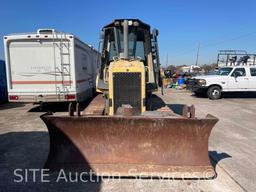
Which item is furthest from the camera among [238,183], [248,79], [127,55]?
[248,79]

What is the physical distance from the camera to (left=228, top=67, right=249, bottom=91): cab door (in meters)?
15.3

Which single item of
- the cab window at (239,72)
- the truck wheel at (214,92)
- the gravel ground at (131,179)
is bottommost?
the gravel ground at (131,179)

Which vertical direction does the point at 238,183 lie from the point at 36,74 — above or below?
below

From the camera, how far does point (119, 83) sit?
5.79 m

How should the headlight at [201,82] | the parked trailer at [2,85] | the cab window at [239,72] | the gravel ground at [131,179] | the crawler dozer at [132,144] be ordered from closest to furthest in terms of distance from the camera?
the gravel ground at [131,179]
the crawler dozer at [132,144]
the parked trailer at [2,85]
the cab window at [239,72]
the headlight at [201,82]

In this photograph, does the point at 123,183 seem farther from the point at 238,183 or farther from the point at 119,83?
the point at 119,83

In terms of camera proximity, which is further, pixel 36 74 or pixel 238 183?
pixel 36 74

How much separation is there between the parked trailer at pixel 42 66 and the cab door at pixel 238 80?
369 inches

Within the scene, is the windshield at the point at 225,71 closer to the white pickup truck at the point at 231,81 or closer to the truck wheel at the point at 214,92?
the white pickup truck at the point at 231,81

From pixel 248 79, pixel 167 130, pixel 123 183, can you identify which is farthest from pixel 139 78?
pixel 248 79

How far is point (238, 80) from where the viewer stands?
1526 cm

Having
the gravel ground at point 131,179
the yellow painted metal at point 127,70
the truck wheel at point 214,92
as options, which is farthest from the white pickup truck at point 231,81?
the yellow painted metal at point 127,70

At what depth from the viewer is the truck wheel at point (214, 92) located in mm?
15398

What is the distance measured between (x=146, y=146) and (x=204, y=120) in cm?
106
